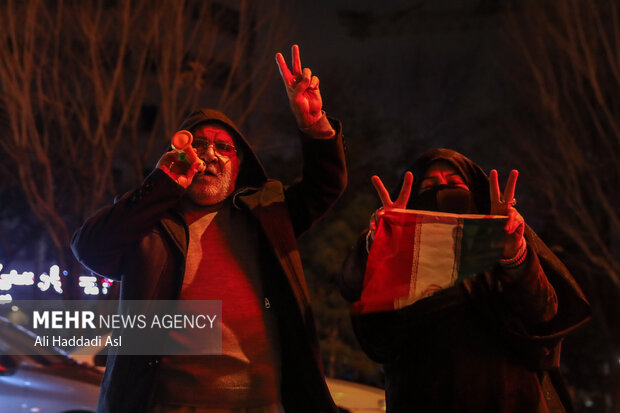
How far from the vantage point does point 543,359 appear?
2984 millimetres

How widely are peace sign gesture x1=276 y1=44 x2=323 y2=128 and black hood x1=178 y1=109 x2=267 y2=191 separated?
42 cm

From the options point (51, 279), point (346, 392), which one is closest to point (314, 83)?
point (346, 392)

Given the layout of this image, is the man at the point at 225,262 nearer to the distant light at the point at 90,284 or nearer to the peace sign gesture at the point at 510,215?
the peace sign gesture at the point at 510,215

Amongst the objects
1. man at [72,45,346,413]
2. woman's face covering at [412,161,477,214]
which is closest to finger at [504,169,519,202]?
woman's face covering at [412,161,477,214]

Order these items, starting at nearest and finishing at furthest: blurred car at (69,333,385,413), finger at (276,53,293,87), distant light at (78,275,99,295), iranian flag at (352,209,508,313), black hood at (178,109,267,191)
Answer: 1. iranian flag at (352,209,508,313)
2. finger at (276,53,293,87)
3. black hood at (178,109,267,191)
4. blurred car at (69,333,385,413)
5. distant light at (78,275,99,295)

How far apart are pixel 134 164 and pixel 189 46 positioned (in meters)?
2.17

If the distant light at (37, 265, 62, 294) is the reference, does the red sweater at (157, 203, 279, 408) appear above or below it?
below

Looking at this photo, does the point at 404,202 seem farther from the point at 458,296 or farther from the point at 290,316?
the point at 290,316

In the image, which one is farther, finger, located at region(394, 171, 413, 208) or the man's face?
the man's face

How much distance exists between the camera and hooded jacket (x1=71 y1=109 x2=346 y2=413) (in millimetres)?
3057

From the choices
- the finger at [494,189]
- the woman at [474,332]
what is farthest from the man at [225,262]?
the finger at [494,189]

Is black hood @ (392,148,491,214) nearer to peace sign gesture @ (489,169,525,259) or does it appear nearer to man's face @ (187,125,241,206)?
peace sign gesture @ (489,169,525,259)

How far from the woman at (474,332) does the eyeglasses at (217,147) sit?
736 millimetres

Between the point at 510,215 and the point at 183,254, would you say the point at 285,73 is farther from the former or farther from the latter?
the point at 510,215
